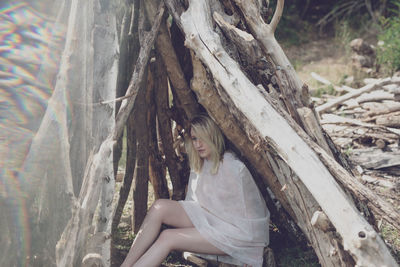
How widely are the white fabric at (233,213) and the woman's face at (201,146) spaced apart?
10 centimetres

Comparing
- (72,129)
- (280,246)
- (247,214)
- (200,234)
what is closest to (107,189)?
(72,129)

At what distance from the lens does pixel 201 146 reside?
381 centimetres

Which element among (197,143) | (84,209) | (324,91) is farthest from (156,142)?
(324,91)

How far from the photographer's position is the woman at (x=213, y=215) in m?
3.62

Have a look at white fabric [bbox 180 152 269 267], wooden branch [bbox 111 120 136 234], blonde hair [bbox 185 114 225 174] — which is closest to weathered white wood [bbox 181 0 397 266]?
blonde hair [bbox 185 114 225 174]

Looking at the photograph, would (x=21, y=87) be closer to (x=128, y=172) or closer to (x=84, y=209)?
(x=84, y=209)

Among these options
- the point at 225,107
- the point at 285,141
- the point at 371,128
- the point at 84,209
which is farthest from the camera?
the point at 371,128

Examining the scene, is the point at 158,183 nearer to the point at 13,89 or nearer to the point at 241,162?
the point at 241,162

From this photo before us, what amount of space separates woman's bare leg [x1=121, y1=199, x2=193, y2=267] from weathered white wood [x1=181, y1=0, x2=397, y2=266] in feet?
3.34

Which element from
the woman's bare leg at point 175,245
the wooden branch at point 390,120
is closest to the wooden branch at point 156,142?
the woman's bare leg at point 175,245

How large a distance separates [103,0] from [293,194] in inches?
65.9

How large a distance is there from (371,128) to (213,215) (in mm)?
2827

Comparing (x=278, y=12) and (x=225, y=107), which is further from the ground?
(x=278, y=12)

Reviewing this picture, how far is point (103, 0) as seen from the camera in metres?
3.39
